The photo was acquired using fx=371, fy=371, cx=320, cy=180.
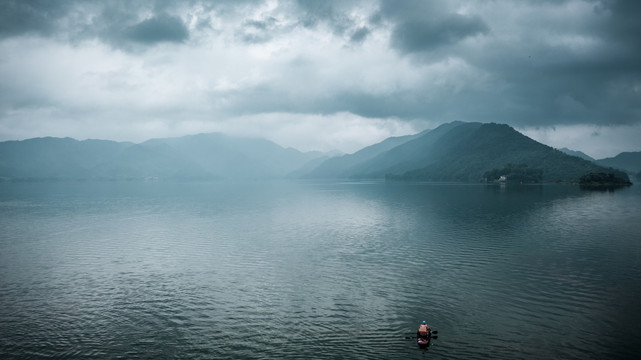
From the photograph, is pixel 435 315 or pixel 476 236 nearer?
pixel 435 315

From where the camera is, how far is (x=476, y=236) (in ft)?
284

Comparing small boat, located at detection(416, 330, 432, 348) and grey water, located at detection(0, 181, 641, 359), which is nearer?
small boat, located at detection(416, 330, 432, 348)

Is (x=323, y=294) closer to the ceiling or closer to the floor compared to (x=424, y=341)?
closer to the floor

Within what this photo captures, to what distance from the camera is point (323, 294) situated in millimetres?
48406

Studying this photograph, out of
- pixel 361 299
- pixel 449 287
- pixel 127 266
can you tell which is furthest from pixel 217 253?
pixel 449 287

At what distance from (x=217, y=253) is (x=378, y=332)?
150ft

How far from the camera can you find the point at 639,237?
83438mm

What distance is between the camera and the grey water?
3438 centimetres

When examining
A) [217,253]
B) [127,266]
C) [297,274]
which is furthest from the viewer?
[217,253]

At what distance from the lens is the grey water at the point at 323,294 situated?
113ft

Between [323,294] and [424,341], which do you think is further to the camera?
[323,294]

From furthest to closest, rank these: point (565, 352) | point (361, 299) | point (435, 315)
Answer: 1. point (361, 299)
2. point (435, 315)
3. point (565, 352)

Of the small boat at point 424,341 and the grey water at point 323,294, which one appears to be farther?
the grey water at point 323,294

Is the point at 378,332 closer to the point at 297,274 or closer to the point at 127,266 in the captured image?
the point at 297,274
